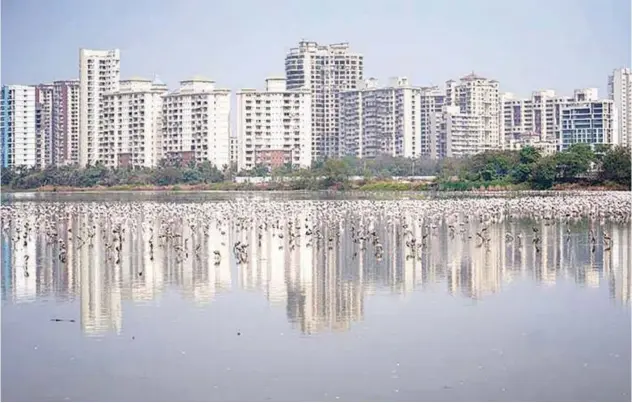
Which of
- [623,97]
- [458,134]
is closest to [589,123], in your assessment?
[458,134]

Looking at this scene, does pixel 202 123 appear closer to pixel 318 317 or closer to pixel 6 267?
pixel 6 267

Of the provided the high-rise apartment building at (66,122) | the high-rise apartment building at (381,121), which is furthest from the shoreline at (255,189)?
the high-rise apartment building at (381,121)

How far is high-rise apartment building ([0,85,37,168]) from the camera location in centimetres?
6044

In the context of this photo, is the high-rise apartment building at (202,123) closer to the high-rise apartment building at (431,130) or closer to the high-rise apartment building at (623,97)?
the high-rise apartment building at (431,130)

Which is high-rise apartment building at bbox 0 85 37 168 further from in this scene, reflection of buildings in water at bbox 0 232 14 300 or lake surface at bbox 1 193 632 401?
lake surface at bbox 1 193 632 401

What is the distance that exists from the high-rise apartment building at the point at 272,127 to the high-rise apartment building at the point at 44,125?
12.2 meters

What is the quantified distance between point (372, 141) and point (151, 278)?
5296 cm

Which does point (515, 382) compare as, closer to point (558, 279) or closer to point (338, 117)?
point (558, 279)

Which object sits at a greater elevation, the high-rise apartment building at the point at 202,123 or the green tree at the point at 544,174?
the high-rise apartment building at the point at 202,123

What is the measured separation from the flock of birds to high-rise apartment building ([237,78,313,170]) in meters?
29.2

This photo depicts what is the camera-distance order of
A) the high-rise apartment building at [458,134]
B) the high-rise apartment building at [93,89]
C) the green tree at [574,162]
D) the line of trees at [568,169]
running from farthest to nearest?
the high-rise apartment building at [458,134] → the high-rise apartment building at [93,89] → the green tree at [574,162] → the line of trees at [568,169]

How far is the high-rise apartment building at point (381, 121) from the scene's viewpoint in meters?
62.9

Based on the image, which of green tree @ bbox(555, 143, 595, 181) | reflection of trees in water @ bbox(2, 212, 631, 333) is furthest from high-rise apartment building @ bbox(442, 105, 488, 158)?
reflection of trees in water @ bbox(2, 212, 631, 333)

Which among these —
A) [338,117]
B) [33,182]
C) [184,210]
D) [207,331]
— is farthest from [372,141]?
[207,331]
